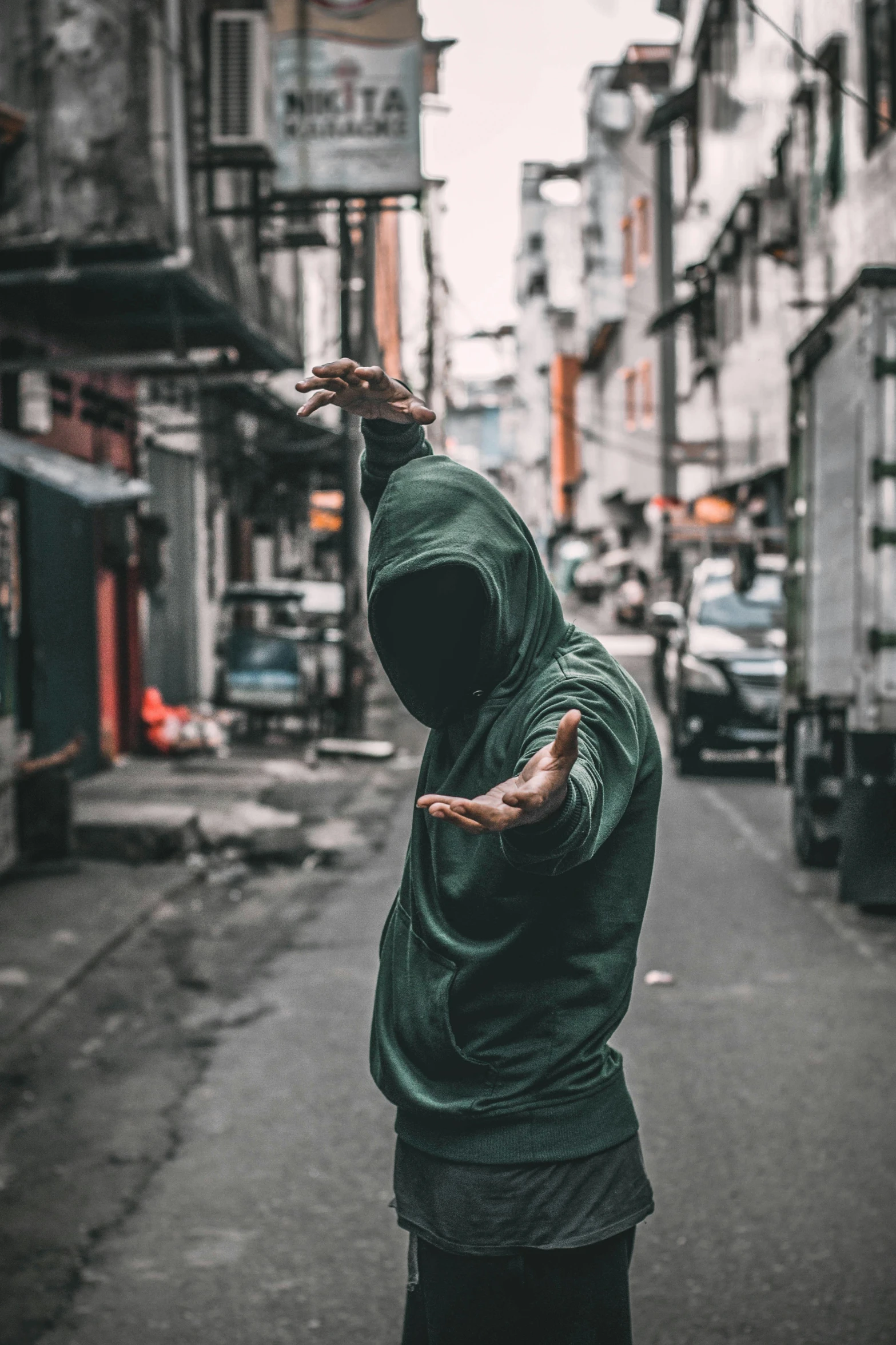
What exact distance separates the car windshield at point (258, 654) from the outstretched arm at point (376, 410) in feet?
49.2

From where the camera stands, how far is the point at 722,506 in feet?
88.0

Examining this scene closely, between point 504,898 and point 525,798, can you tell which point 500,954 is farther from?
point 525,798

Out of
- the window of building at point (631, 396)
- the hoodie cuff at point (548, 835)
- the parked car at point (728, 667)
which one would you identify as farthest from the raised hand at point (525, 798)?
the window of building at point (631, 396)

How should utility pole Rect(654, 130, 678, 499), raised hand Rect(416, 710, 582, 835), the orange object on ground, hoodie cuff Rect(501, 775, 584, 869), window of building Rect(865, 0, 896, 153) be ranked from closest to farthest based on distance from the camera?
raised hand Rect(416, 710, 582, 835), hoodie cuff Rect(501, 775, 584, 869), window of building Rect(865, 0, 896, 153), the orange object on ground, utility pole Rect(654, 130, 678, 499)

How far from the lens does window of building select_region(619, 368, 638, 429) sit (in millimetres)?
40500

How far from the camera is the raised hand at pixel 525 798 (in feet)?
5.30

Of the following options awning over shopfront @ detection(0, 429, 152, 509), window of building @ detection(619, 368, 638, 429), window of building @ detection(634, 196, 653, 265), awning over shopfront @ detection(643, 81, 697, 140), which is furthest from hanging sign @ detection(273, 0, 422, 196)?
window of building @ detection(619, 368, 638, 429)

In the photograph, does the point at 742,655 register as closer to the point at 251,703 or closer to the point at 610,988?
the point at 251,703

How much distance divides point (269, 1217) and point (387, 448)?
2.96m

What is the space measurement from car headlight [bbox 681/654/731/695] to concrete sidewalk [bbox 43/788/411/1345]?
758 centimetres

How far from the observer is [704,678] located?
13320 mm

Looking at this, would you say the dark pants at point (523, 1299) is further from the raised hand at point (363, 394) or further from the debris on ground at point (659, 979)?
the debris on ground at point (659, 979)

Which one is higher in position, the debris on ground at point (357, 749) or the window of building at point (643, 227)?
the window of building at point (643, 227)

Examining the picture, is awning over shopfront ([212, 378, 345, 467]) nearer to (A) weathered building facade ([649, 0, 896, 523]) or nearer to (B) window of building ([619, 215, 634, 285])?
(A) weathered building facade ([649, 0, 896, 523])
